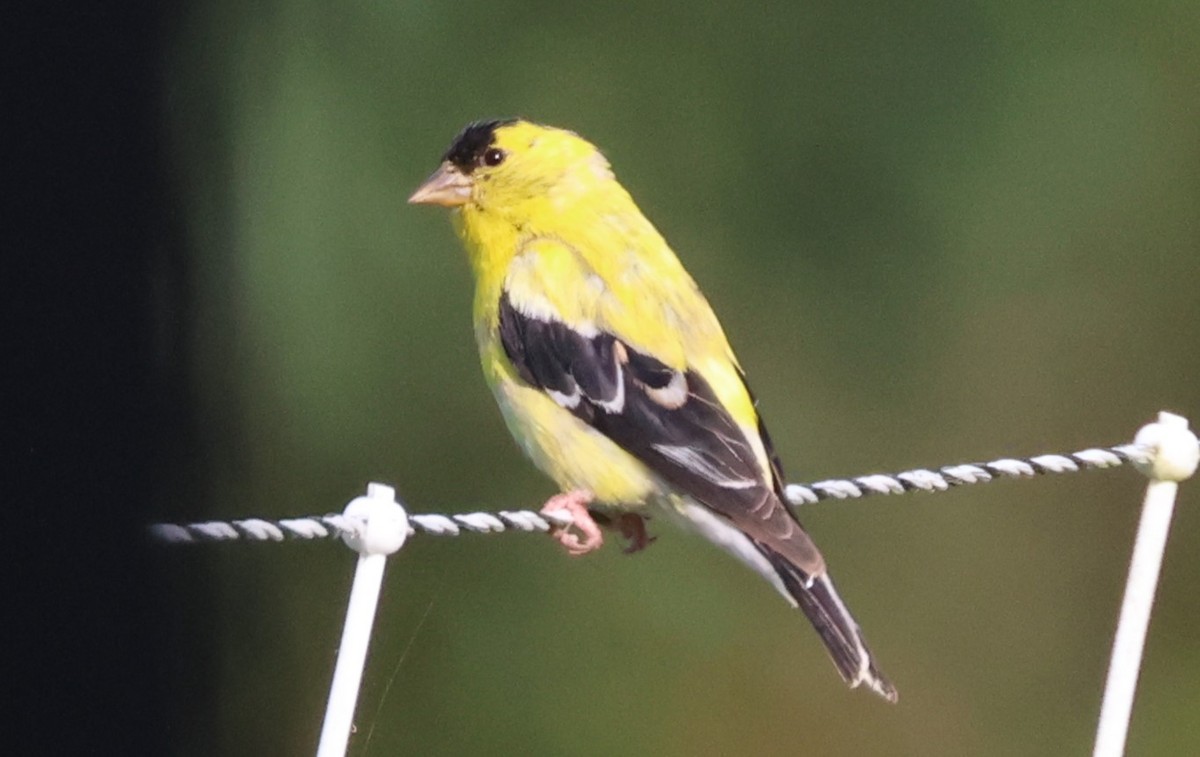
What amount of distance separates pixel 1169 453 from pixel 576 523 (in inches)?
29.3

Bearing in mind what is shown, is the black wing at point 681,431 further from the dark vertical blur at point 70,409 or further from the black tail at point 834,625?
the dark vertical blur at point 70,409

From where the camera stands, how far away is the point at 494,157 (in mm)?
2170

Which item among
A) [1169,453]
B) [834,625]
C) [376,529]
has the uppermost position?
[376,529]

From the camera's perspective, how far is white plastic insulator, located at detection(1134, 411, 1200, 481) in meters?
1.42

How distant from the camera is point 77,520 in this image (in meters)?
0.67

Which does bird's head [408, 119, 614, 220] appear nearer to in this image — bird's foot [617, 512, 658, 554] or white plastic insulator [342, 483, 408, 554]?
bird's foot [617, 512, 658, 554]

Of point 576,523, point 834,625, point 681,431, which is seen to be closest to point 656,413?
point 681,431

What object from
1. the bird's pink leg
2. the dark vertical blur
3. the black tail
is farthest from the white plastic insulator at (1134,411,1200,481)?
the dark vertical blur

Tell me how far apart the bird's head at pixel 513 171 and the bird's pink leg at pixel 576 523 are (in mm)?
427

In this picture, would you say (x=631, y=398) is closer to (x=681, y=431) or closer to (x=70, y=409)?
(x=681, y=431)

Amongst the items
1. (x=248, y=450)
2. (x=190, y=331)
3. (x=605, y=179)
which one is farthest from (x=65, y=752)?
(x=248, y=450)

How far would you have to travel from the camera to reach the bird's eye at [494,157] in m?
2.17

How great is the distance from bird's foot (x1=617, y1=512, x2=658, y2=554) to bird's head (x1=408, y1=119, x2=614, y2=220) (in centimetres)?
43

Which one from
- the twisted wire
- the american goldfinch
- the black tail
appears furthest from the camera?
the american goldfinch
